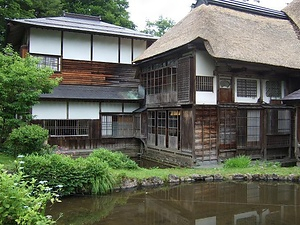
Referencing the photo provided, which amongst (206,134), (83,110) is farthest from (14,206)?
(83,110)

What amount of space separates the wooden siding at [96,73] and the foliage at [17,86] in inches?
193

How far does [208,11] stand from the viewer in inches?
704

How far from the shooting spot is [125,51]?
21.4 metres

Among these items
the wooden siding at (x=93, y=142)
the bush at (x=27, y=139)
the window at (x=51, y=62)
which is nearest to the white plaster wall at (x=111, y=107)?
the wooden siding at (x=93, y=142)

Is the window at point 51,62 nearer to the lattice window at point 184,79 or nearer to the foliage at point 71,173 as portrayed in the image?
the lattice window at point 184,79

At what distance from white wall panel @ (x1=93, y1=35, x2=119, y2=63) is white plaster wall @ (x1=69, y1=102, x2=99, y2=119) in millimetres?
3334

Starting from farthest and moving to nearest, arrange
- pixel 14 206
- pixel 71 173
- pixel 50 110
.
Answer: pixel 50 110 → pixel 71 173 → pixel 14 206

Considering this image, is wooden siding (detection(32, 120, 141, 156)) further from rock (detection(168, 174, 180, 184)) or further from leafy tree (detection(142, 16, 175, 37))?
leafy tree (detection(142, 16, 175, 37))

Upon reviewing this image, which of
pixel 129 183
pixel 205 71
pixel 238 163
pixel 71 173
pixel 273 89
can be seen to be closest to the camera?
pixel 71 173

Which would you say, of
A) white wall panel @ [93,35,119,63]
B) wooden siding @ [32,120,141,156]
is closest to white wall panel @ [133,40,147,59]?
white wall panel @ [93,35,119,63]

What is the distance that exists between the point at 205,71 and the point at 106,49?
27.2 ft

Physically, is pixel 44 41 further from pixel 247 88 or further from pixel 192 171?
pixel 247 88

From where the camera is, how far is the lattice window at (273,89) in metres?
17.2

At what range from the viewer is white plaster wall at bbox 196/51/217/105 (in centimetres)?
1512
